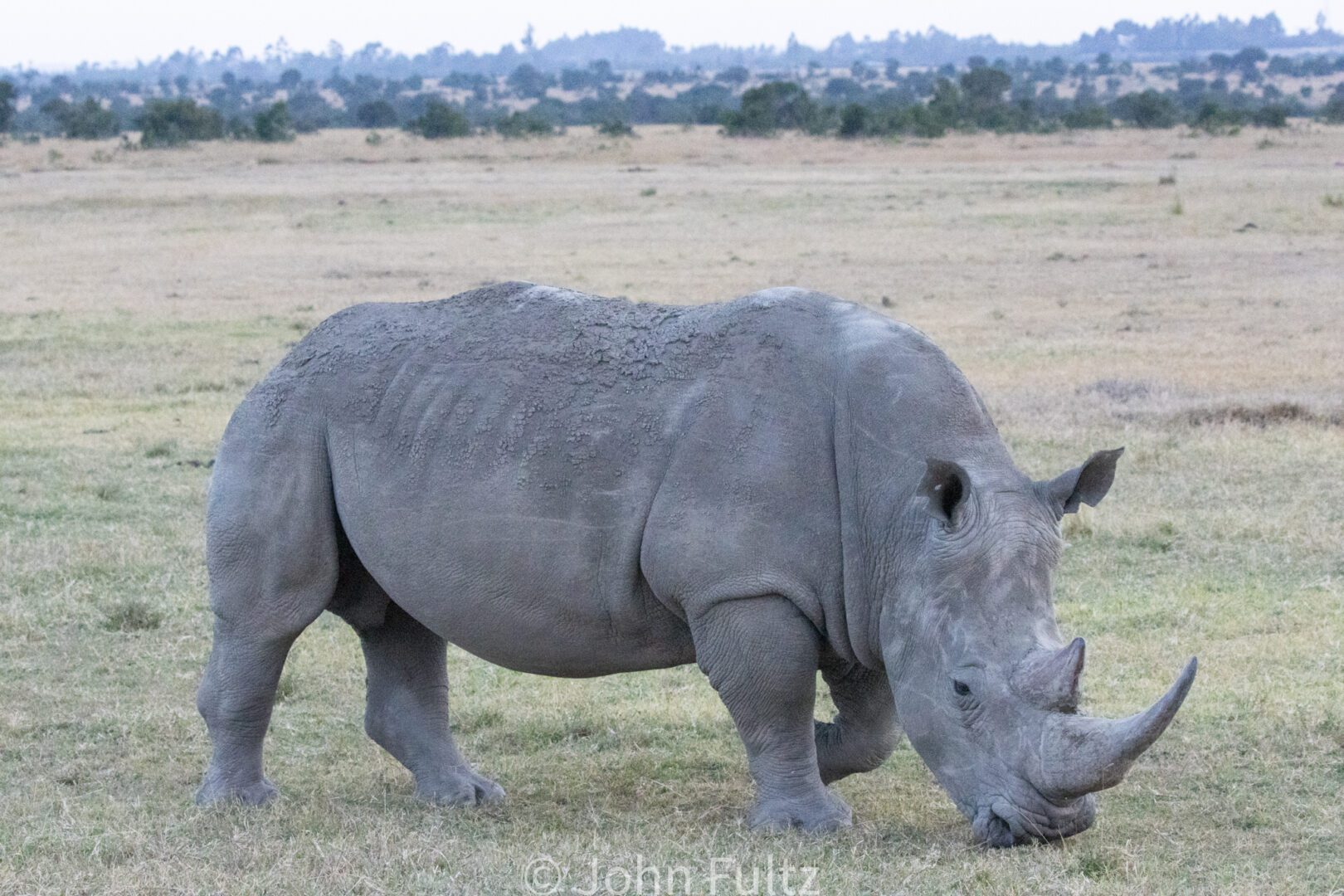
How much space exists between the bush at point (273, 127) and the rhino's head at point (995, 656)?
154 feet

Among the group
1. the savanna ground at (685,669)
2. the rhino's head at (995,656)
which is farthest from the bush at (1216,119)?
the rhino's head at (995,656)

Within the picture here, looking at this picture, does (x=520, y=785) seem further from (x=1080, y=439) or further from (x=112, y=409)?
(x=112, y=409)

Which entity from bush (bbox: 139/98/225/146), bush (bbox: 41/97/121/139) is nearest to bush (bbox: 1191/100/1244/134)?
bush (bbox: 139/98/225/146)

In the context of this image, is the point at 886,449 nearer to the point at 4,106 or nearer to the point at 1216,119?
the point at 1216,119

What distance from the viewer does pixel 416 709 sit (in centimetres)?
630

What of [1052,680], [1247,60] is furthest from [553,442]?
[1247,60]

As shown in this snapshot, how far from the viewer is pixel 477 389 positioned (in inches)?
227

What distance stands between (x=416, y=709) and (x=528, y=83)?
131658 millimetres

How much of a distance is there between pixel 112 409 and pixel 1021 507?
32.5 feet

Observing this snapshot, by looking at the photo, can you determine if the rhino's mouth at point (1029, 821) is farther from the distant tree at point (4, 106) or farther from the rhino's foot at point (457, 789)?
the distant tree at point (4, 106)

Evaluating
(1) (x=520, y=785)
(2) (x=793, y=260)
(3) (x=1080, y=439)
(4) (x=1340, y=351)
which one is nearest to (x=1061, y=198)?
(2) (x=793, y=260)

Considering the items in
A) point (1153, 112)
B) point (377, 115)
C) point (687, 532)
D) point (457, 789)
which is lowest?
point (377, 115)

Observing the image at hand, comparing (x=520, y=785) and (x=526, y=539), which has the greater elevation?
(x=526, y=539)

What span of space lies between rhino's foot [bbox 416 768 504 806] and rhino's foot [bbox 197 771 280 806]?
494 millimetres
